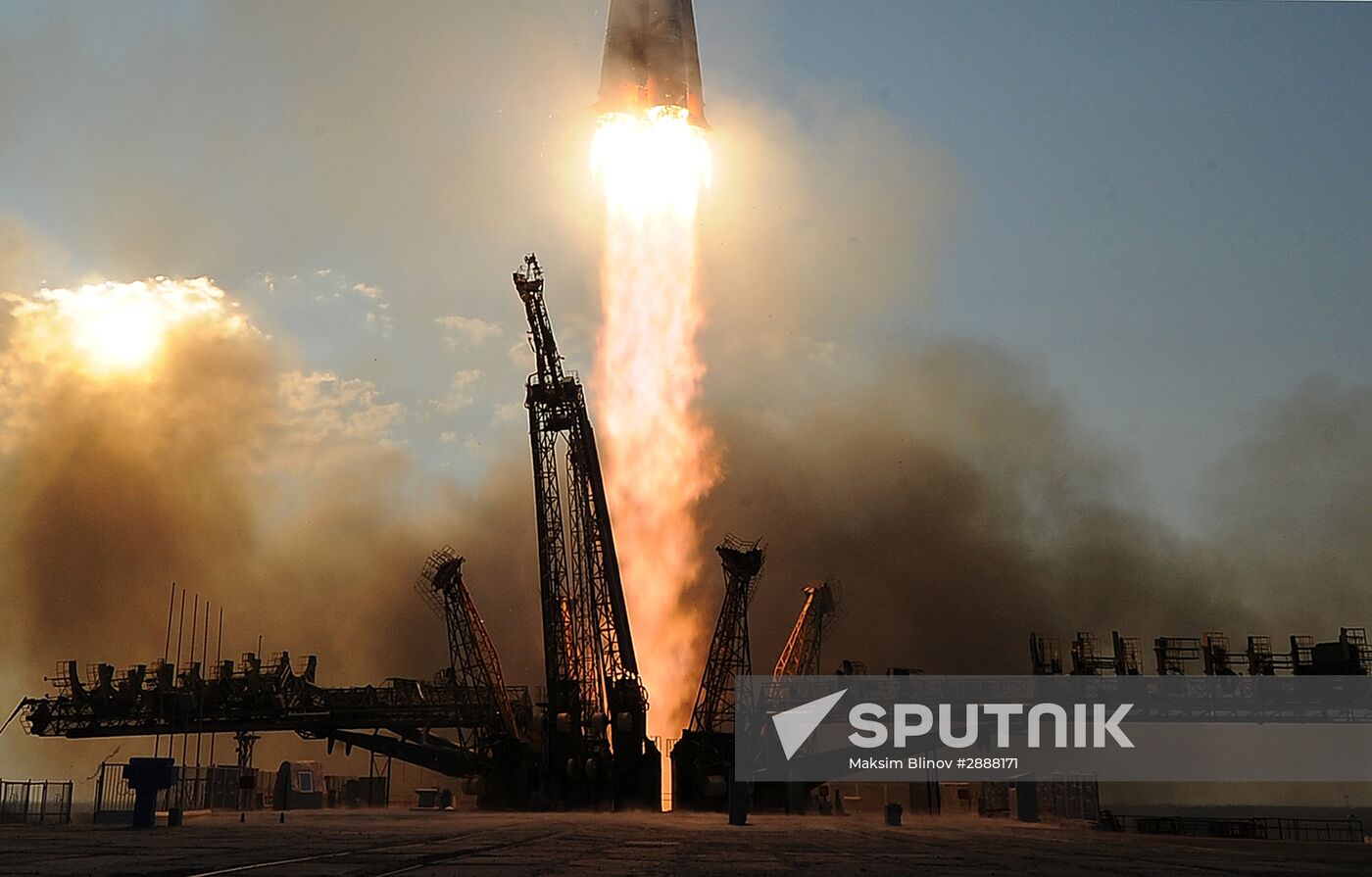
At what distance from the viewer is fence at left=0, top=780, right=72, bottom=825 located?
5269cm

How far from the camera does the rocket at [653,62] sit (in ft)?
254

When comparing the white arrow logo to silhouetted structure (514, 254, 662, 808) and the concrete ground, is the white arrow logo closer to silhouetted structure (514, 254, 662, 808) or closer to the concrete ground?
silhouetted structure (514, 254, 662, 808)

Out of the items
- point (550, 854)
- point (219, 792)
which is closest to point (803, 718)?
point (219, 792)

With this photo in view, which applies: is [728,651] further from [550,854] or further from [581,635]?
[550,854]

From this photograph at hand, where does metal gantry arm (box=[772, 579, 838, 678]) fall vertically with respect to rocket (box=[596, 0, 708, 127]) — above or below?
below

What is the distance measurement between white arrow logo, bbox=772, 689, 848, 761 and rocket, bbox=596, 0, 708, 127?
44.0 m

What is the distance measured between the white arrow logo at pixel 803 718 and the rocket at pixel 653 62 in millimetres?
44010

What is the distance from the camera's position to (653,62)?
7781 cm

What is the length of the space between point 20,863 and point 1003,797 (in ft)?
298

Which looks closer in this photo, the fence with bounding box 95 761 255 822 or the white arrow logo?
the fence with bounding box 95 761 255 822

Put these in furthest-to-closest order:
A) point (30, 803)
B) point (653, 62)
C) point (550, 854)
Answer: point (653, 62)
point (30, 803)
point (550, 854)

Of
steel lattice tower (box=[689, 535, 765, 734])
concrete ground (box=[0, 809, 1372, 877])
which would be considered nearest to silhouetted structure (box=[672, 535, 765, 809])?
steel lattice tower (box=[689, 535, 765, 734])

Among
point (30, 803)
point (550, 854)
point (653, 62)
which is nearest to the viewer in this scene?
point (550, 854)

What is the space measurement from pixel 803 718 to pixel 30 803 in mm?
55505
